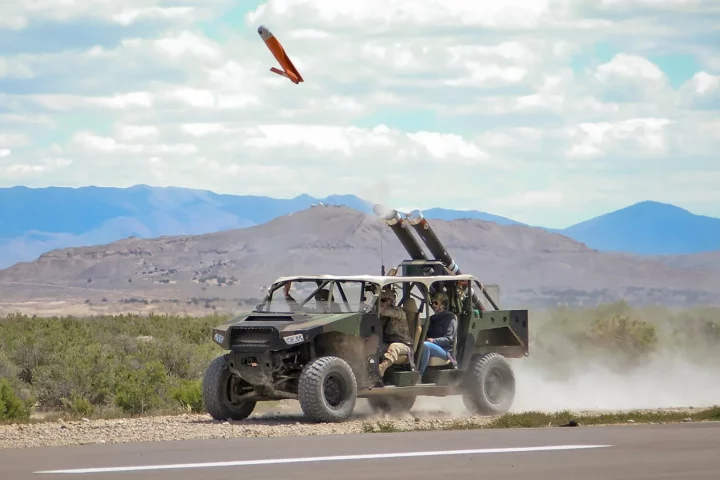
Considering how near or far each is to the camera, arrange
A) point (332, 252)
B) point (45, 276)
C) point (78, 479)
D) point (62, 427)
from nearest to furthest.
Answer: point (78, 479) < point (62, 427) < point (332, 252) < point (45, 276)

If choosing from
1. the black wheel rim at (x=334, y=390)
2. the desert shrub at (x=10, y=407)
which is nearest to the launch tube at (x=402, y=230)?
the black wheel rim at (x=334, y=390)

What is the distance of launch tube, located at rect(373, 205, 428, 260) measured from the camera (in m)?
22.6

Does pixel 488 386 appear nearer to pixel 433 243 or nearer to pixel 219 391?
pixel 433 243

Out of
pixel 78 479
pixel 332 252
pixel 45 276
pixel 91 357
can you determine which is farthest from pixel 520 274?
pixel 78 479

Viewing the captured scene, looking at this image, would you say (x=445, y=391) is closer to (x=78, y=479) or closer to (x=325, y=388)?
(x=325, y=388)

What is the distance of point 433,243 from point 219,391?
4771 millimetres

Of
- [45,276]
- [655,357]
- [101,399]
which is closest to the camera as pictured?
[101,399]

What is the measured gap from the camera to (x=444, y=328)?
21531 mm

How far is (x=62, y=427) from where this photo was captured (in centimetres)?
1873

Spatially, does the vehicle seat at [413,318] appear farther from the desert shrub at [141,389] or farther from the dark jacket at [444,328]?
the desert shrub at [141,389]

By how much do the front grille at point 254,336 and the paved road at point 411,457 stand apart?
2.45 meters

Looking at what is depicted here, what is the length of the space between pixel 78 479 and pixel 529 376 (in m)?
16.3

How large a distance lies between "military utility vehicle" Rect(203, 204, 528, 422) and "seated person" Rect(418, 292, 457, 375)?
0.13 meters

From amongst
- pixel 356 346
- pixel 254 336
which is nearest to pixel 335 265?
pixel 356 346
